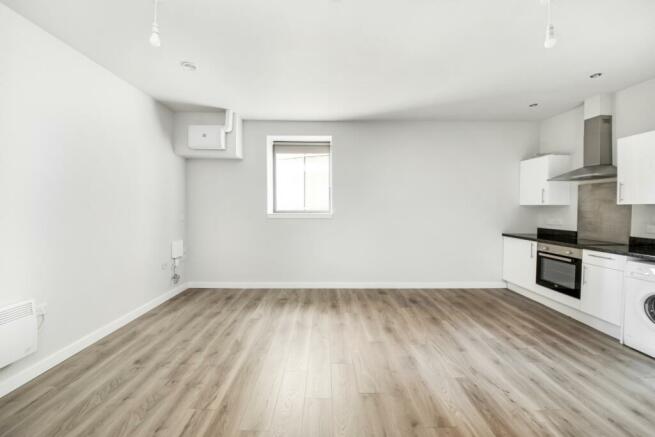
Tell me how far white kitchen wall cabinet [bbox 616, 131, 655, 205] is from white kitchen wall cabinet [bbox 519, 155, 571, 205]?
0.96m

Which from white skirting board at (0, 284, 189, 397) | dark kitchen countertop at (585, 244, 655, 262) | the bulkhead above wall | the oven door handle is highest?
the bulkhead above wall

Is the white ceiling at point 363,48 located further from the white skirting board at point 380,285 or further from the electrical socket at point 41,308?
the white skirting board at point 380,285

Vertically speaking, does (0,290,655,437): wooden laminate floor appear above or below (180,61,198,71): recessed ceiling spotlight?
below

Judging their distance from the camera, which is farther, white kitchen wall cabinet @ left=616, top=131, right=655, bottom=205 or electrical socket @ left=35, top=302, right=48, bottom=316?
white kitchen wall cabinet @ left=616, top=131, right=655, bottom=205

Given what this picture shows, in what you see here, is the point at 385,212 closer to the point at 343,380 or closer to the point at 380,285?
the point at 380,285

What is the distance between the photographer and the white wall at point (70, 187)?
6.51 feet

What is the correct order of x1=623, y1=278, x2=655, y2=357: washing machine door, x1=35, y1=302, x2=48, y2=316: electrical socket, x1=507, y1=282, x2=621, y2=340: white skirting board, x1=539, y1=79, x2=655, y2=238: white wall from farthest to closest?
x1=539, y1=79, x2=655, y2=238: white wall → x1=507, y1=282, x2=621, y2=340: white skirting board → x1=623, y1=278, x2=655, y2=357: washing machine door → x1=35, y1=302, x2=48, y2=316: electrical socket

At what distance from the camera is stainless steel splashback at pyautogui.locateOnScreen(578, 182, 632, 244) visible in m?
3.23

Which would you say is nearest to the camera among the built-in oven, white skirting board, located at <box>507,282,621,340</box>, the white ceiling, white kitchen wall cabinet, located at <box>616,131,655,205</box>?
the white ceiling

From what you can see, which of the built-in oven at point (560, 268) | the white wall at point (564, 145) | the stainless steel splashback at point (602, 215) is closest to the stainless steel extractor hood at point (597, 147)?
the stainless steel splashback at point (602, 215)

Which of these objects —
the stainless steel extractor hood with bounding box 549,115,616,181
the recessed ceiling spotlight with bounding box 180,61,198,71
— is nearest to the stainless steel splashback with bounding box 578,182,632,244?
the stainless steel extractor hood with bounding box 549,115,616,181

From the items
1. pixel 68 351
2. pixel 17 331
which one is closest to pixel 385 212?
pixel 68 351

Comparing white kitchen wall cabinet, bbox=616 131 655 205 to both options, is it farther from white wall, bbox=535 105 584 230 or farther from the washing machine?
white wall, bbox=535 105 584 230

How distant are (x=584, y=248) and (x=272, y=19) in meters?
3.85
